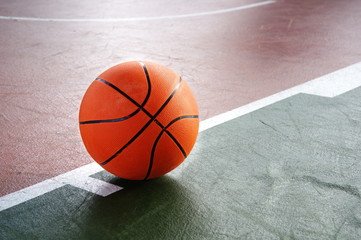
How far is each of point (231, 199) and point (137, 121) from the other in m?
0.93

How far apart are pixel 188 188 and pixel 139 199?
411 mm

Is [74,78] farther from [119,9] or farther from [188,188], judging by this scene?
[119,9]

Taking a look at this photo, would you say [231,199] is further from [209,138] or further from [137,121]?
[209,138]

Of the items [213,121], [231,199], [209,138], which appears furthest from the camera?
[213,121]

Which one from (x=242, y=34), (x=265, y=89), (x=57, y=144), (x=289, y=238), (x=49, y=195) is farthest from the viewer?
(x=242, y=34)

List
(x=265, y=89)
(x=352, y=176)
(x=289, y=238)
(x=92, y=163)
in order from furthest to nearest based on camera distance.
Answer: (x=265, y=89), (x=92, y=163), (x=352, y=176), (x=289, y=238)

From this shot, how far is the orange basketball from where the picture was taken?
3188mm

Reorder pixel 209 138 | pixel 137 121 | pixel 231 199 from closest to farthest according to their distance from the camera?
1. pixel 137 121
2. pixel 231 199
3. pixel 209 138

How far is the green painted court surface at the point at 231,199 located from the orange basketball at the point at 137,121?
27 centimetres

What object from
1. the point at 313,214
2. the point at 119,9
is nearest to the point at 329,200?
the point at 313,214

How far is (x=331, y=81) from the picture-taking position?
591 cm

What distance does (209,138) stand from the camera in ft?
14.1

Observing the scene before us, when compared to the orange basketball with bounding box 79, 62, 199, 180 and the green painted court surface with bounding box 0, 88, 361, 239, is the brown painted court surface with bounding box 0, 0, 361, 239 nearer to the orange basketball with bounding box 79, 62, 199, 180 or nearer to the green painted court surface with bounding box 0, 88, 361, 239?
the green painted court surface with bounding box 0, 88, 361, 239

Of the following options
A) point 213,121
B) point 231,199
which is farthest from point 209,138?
point 231,199
